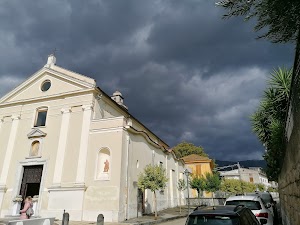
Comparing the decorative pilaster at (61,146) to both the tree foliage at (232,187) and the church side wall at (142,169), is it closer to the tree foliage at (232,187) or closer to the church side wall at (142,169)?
the church side wall at (142,169)

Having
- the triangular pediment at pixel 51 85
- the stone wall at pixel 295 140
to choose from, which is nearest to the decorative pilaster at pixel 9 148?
the triangular pediment at pixel 51 85

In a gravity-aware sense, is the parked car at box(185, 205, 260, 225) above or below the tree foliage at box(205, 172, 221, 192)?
below

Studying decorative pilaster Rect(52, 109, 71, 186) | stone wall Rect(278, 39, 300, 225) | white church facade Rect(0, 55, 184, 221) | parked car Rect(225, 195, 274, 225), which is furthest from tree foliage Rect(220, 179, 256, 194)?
stone wall Rect(278, 39, 300, 225)

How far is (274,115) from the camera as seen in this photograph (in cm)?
1217

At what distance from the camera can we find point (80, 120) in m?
22.4

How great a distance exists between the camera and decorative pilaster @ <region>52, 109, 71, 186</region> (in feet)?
68.8

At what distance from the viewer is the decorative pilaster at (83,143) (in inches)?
792

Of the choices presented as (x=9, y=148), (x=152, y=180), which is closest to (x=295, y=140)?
(x=152, y=180)

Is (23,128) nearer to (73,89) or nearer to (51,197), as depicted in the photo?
(73,89)

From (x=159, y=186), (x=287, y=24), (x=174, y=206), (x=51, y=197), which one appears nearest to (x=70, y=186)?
(x=51, y=197)

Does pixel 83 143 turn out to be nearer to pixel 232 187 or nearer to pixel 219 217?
pixel 219 217

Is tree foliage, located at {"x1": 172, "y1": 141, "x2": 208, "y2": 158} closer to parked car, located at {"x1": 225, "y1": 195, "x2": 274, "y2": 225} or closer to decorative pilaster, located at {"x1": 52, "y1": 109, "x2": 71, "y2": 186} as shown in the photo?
decorative pilaster, located at {"x1": 52, "y1": 109, "x2": 71, "y2": 186}

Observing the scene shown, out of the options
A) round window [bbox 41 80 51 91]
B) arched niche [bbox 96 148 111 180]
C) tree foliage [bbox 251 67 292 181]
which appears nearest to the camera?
tree foliage [bbox 251 67 292 181]

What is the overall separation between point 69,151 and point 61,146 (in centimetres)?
97
